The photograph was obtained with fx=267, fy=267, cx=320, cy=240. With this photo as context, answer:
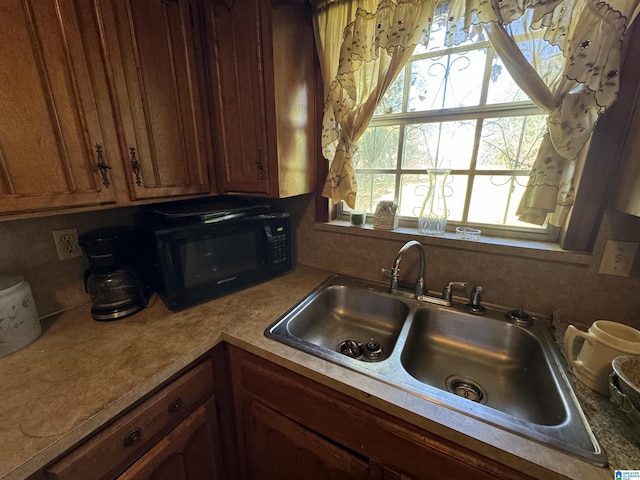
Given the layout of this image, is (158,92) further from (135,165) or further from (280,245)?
(280,245)

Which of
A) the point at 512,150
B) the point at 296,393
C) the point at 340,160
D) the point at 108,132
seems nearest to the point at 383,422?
the point at 296,393

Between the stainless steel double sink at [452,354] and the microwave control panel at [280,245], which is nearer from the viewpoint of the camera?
the stainless steel double sink at [452,354]

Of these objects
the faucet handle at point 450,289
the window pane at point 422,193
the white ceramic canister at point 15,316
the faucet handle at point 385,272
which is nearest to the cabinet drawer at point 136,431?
the white ceramic canister at point 15,316

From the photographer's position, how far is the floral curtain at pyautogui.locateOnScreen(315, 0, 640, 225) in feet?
2.47

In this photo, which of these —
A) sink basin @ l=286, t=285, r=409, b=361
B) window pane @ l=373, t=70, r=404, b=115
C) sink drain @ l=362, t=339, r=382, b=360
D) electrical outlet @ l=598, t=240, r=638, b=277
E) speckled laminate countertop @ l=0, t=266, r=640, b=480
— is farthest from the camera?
window pane @ l=373, t=70, r=404, b=115

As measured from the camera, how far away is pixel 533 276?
100cm

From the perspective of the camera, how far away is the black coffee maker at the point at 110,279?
962 mm

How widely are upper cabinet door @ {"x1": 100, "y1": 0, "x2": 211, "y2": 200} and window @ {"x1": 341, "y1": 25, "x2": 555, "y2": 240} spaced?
0.80 meters

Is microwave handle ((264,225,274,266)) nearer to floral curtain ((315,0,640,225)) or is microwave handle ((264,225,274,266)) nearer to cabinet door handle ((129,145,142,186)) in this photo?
floral curtain ((315,0,640,225))

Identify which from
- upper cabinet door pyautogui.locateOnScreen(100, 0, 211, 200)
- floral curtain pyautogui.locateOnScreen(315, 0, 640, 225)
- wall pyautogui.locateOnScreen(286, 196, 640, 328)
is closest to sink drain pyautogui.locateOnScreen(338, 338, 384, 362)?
wall pyautogui.locateOnScreen(286, 196, 640, 328)

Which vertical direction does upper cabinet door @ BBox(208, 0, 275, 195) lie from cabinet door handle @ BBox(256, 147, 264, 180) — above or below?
above

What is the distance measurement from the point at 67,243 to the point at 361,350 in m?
1.23

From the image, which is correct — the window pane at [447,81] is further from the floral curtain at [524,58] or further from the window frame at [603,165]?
the window frame at [603,165]

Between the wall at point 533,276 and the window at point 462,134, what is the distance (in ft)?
0.53
